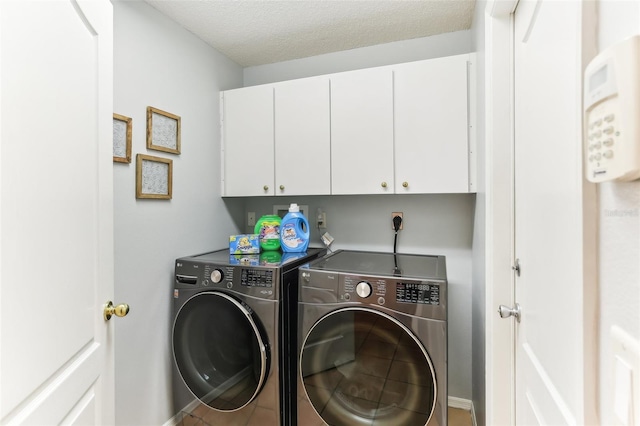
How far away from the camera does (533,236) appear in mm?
930

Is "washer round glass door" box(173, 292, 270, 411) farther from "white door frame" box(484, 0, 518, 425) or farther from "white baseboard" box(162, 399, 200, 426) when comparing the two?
"white door frame" box(484, 0, 518, 425)

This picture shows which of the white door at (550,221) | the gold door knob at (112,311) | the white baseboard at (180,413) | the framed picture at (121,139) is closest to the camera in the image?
the white door at (550,221)

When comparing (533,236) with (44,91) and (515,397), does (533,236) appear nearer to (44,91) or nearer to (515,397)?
(515,397)

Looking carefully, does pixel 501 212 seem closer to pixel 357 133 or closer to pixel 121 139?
pixel 357 133

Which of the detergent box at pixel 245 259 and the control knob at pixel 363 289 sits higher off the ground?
the detergent box at pixel 245 259

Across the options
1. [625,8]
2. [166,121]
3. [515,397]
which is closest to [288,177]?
[166,121]

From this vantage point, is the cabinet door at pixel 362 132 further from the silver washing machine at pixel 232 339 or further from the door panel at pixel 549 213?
the door panel at pixel 549 213

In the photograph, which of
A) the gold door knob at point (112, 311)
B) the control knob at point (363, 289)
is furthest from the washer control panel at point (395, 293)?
the gold door knob at point (112, 311)

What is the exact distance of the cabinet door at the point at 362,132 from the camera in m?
1.86

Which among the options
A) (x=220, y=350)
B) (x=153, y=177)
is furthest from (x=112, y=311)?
(x=153, y=177)

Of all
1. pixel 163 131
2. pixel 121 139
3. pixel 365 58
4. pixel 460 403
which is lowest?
pixel 460 403

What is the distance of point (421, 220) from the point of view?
212 centimetres

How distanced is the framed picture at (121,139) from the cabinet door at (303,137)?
0.86 m

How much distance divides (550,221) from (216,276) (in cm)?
149
